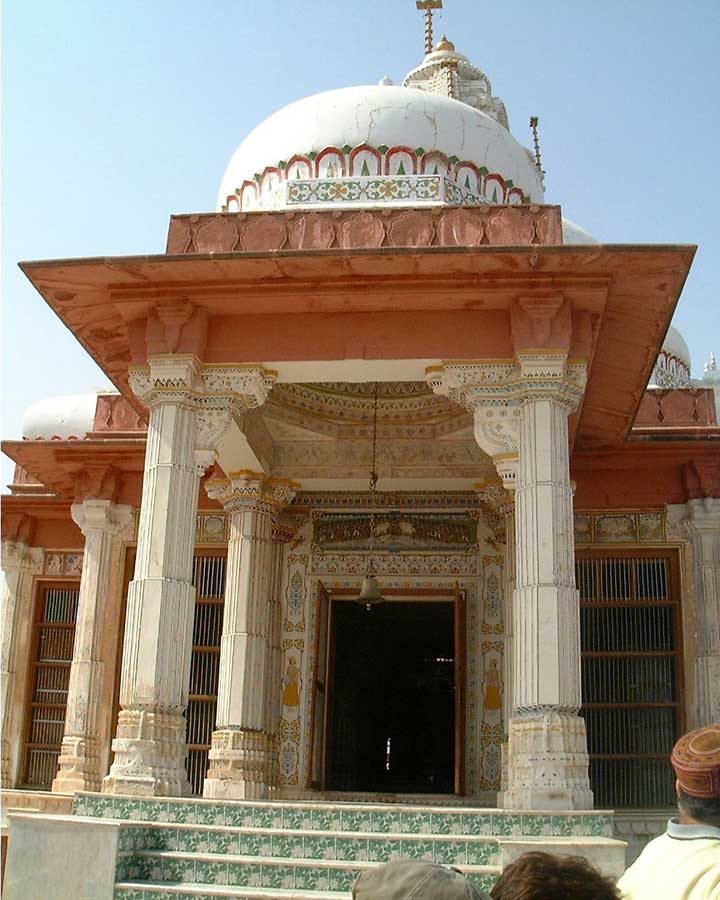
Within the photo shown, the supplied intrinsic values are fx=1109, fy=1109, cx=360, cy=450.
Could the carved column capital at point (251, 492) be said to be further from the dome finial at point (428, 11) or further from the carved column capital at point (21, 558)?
the dome finial at point (428, 11)

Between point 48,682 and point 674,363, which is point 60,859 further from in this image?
point 674,363

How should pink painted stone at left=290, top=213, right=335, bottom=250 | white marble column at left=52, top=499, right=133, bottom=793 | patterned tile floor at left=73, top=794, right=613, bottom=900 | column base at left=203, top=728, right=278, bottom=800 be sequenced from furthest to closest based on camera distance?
white marble column at left=52, top=499, right=133, bottom=793 → column base at left=203, top=728, right=278, bottom=800 → pink painted stone at left=290, top=213, right=335, bottom=250 → patterned tile floor at left=73, top=794, right=613, bottom=900

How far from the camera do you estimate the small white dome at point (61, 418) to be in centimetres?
1428

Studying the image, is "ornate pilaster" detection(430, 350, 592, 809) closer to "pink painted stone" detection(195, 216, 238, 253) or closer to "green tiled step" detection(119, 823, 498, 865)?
"green tiled step" detection(119, 823, 498, 865)

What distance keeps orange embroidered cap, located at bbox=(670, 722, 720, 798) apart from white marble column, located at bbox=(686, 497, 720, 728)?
8.83 m

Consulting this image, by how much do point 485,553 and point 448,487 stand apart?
824 millimetres

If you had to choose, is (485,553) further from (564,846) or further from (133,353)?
(564,846)

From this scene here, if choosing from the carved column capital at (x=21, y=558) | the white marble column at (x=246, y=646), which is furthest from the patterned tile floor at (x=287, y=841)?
the carved column capital at (x=21, y=558)

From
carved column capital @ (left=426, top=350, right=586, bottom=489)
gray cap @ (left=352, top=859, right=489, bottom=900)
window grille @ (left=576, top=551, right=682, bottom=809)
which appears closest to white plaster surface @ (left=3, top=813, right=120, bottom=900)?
carved column capital @ (left=426, top=350, right=586, bottom=489)

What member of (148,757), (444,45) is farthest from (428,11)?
(148,757)

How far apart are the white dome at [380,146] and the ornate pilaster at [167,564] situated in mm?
2553

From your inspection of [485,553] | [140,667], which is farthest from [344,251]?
[485,553]

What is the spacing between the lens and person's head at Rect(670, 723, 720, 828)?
2141 millimetres

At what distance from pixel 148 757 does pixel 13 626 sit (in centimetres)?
597
